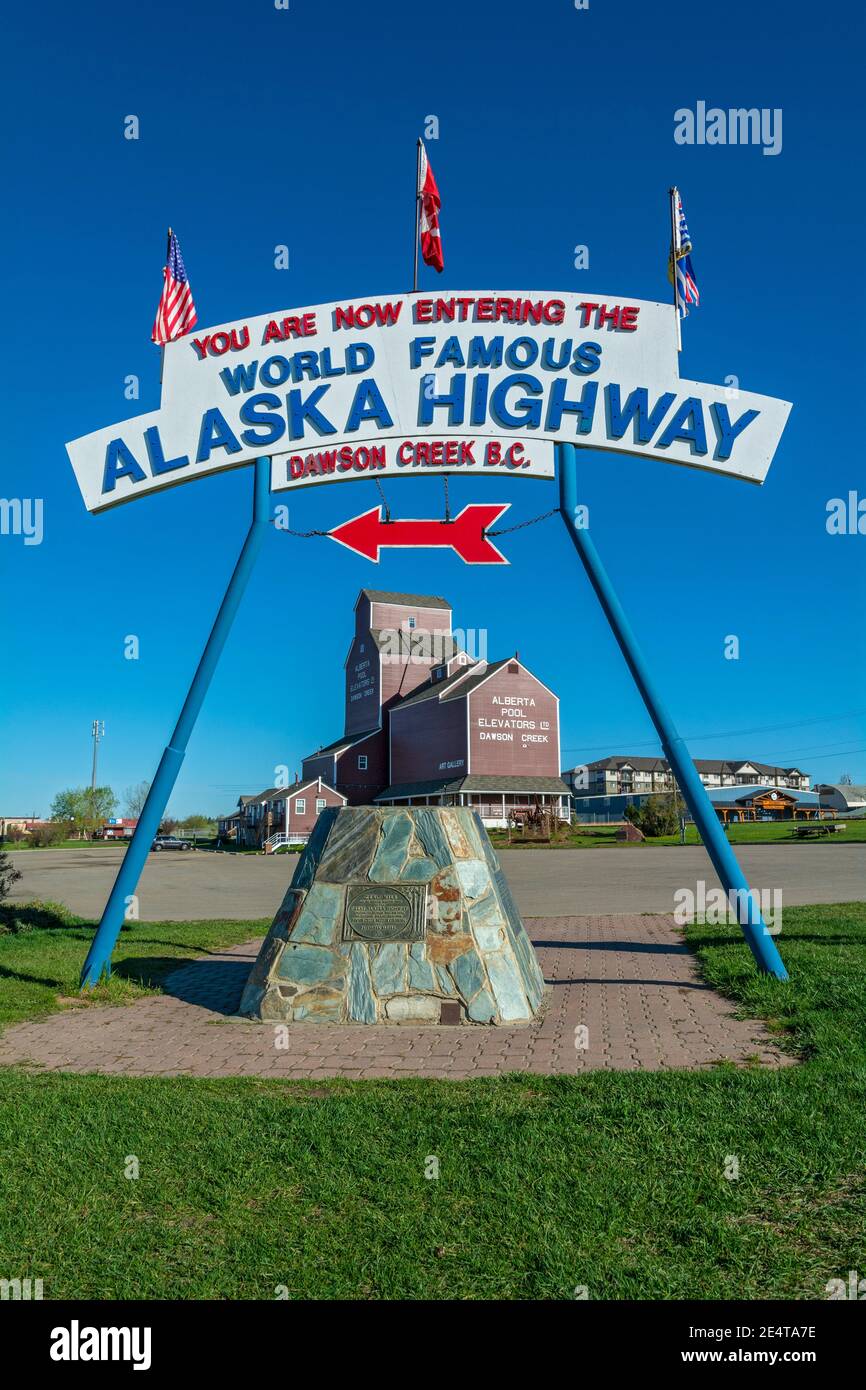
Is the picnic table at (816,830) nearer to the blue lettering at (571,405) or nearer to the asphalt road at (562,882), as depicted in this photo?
the asphalt road at (562,882)

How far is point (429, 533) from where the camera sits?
9.16m

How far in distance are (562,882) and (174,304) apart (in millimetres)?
14831

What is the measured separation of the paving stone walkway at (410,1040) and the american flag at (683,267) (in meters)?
6.67

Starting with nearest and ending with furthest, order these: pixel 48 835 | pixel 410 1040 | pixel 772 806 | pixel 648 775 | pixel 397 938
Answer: pixel 410 1040 → pixel 397 938 → pixel 48 835 → pixel 772 806 → pixel 648 775

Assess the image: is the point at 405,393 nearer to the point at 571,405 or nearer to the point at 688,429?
the point at 571,405

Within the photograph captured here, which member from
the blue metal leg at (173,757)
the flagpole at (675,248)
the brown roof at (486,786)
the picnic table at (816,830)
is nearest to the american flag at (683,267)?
the flagpole at (675,248)

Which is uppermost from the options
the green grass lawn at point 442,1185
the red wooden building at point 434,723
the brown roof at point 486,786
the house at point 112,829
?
the red wooden building at point 434,723

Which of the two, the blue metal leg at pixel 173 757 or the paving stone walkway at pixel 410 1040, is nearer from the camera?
the paving stone walkway at pixel 410 1040

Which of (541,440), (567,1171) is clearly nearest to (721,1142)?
(567,1171)

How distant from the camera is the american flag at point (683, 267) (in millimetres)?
9141

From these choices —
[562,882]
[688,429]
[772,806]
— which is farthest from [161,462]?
[772,806]

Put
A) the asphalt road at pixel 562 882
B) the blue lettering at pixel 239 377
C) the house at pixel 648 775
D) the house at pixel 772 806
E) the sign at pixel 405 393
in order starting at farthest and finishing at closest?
the house at pixel 648 775, the house at pixel 772 806, the asphalt road at pixel 562 882, the blue lettering at pixel 239 377, the sign at pixel 405 393

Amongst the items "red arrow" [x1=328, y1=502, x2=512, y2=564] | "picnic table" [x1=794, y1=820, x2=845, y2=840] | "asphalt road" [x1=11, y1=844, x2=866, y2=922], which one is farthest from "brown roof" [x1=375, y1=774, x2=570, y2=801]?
"red arrow" [x1=328, y1=502, x2=512, y2=564]

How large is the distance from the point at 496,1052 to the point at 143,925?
8818 mm
